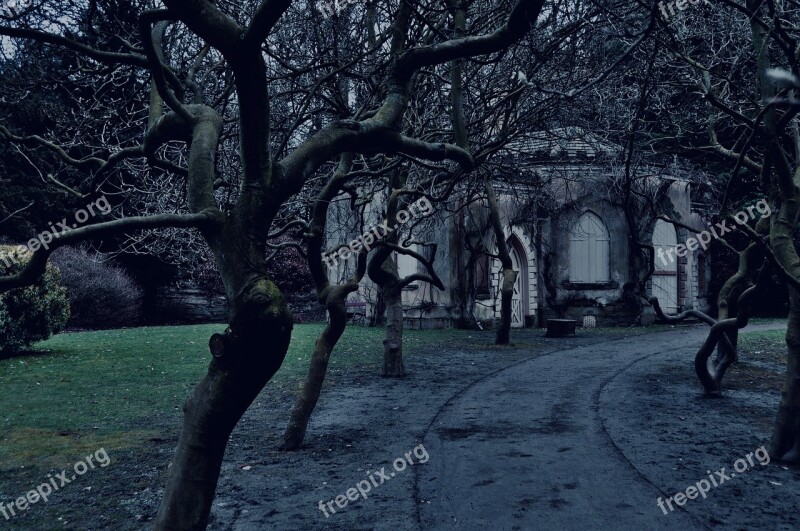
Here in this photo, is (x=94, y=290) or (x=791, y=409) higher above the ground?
(x=94, y=290)

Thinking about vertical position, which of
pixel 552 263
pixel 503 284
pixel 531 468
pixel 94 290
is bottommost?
pixel 531 468

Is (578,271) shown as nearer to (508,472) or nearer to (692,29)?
(692,29)

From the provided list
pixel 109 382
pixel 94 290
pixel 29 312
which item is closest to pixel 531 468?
pixel 109 382

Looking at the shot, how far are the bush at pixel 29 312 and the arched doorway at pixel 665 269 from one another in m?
22.9

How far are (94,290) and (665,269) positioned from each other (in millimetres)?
23492

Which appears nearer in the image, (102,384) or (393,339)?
(102,384)

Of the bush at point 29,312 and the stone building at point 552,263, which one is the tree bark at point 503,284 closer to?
the stone building at point 552,263

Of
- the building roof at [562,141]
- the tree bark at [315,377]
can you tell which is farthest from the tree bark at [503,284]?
the tree bark at [315,377]

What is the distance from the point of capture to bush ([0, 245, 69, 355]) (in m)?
14.8

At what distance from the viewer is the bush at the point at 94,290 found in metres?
23.9

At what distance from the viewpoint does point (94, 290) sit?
2477cm

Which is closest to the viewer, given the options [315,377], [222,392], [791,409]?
[222,392]

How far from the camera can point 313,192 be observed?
13.2 metres

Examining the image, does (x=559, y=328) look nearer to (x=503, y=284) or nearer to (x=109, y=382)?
(x=503, y=284)
